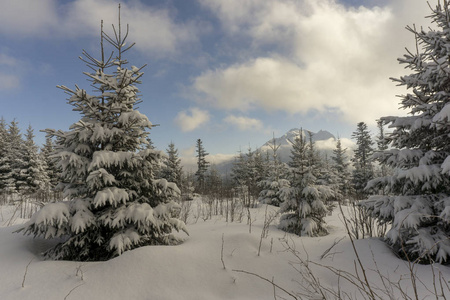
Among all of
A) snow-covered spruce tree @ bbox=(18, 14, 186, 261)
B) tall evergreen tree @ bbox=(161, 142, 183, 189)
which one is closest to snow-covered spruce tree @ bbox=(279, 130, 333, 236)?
snow-covered spruce tree @ bbox=(18, 14, 186, 261)

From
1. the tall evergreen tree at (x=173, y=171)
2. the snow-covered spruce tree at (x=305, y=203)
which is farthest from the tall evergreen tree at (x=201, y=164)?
the snow-covered spruce tree at (x=305, y=203)

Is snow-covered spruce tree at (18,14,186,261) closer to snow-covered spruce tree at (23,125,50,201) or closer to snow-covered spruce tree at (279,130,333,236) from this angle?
snow-covered spruce tree at (279,130,333,236)

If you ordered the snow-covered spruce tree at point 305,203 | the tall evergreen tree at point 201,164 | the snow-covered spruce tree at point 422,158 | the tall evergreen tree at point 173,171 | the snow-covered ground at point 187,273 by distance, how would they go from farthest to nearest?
the tall evergreen tree at point 201,164 < the tall evergreen tree at point 173,171 < the snow-covered spruce tree at point 305,203 < the snow-covered spruce tree at point 422,158 < the snow-covered ground at point 187,273

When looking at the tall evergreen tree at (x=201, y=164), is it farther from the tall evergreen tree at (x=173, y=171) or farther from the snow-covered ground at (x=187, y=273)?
the snow-covered ground at (x=187, y=273)

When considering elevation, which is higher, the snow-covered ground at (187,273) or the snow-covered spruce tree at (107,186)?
the snow-covered spruce tree at (107,186)

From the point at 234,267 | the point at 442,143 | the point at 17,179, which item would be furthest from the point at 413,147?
the point at 17,179

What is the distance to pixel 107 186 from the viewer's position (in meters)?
4.49

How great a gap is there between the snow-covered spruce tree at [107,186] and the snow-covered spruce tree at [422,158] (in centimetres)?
427

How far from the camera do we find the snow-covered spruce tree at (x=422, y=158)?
4086 millimetres

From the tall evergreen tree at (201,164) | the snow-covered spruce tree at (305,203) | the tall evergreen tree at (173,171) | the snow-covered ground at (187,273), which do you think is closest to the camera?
the snow-covered ground at (187,273)

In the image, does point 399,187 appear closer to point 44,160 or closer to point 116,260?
point 116,260

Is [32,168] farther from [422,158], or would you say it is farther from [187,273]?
[422,158]

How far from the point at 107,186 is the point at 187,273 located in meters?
2.24

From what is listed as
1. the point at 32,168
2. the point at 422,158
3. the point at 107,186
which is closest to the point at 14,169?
the point at 32,168
